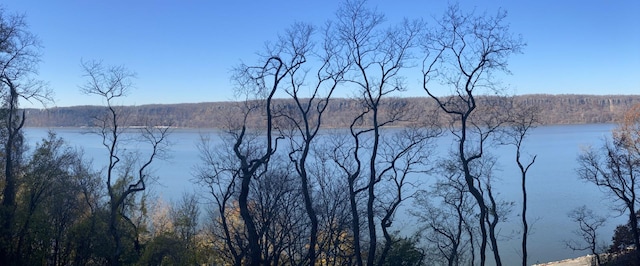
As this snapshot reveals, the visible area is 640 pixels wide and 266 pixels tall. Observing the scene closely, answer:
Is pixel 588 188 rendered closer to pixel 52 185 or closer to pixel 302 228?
pixel 302 228

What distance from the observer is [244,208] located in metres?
9.84

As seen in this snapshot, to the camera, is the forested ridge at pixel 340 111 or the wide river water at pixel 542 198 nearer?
the forested ridge at pixel 340 111

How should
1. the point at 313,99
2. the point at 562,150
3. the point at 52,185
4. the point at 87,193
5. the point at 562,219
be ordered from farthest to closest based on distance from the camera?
the point at 562,150 → the point at 562,219 → the point at 87,193 → the point at 52,185 → the point at 313,99

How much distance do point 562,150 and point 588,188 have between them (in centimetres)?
1754

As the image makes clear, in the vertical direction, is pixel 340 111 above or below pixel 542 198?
above

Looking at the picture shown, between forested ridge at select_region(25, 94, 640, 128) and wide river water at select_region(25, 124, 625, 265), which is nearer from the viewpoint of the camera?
forested ridge at select_region(25, 94, 640, 128)

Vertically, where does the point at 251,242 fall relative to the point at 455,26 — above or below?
below

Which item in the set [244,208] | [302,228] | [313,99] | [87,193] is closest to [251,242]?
[244,208]

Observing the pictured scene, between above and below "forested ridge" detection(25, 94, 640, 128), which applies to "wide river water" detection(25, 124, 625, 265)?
below

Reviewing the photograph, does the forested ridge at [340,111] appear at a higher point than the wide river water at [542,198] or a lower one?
higher

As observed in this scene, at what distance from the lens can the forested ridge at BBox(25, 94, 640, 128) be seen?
48.8 ft

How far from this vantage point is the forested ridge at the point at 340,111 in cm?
1486

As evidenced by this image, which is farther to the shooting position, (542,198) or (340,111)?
(542,198)

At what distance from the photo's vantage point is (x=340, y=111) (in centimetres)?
1538
